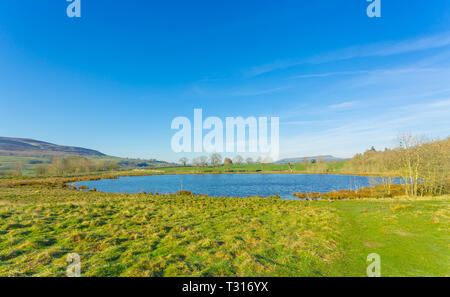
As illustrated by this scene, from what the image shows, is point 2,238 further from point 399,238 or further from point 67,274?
point 399,238

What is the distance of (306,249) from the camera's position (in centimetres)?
963

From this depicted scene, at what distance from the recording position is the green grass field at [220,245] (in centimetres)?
751

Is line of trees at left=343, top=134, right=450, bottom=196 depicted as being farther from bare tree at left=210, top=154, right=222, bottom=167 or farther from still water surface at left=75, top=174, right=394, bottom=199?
bare tree at left=210, top=154, right=222, bottom=167

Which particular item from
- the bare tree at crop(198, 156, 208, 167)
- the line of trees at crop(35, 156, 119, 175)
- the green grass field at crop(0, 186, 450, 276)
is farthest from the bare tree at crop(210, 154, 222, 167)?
the green grass field at crop(0, 186, 450, 276)

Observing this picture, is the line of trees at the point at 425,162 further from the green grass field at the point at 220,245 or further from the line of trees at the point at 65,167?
the line of trees at the point at 65,167

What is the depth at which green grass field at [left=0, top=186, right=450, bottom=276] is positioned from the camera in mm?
7512

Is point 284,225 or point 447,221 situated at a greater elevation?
point 447,221

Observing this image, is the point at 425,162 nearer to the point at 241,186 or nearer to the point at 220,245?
the point at 220,245

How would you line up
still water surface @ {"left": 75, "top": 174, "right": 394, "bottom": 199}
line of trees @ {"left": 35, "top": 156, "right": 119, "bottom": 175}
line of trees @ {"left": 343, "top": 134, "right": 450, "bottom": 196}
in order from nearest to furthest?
1. line of trees @ {"left": 343, "top": 134, "right": 450, "bottom": 196}
2. still water surface @ {"left": 75, "top": 174, "right": 394, "bottom": 199}
3. line of trees @ {"left": 35, "top": 156, "right": 119, "bottom": 175}

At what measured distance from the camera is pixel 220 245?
33.4 feet

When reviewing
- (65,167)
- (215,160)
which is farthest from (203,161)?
(65,167)
